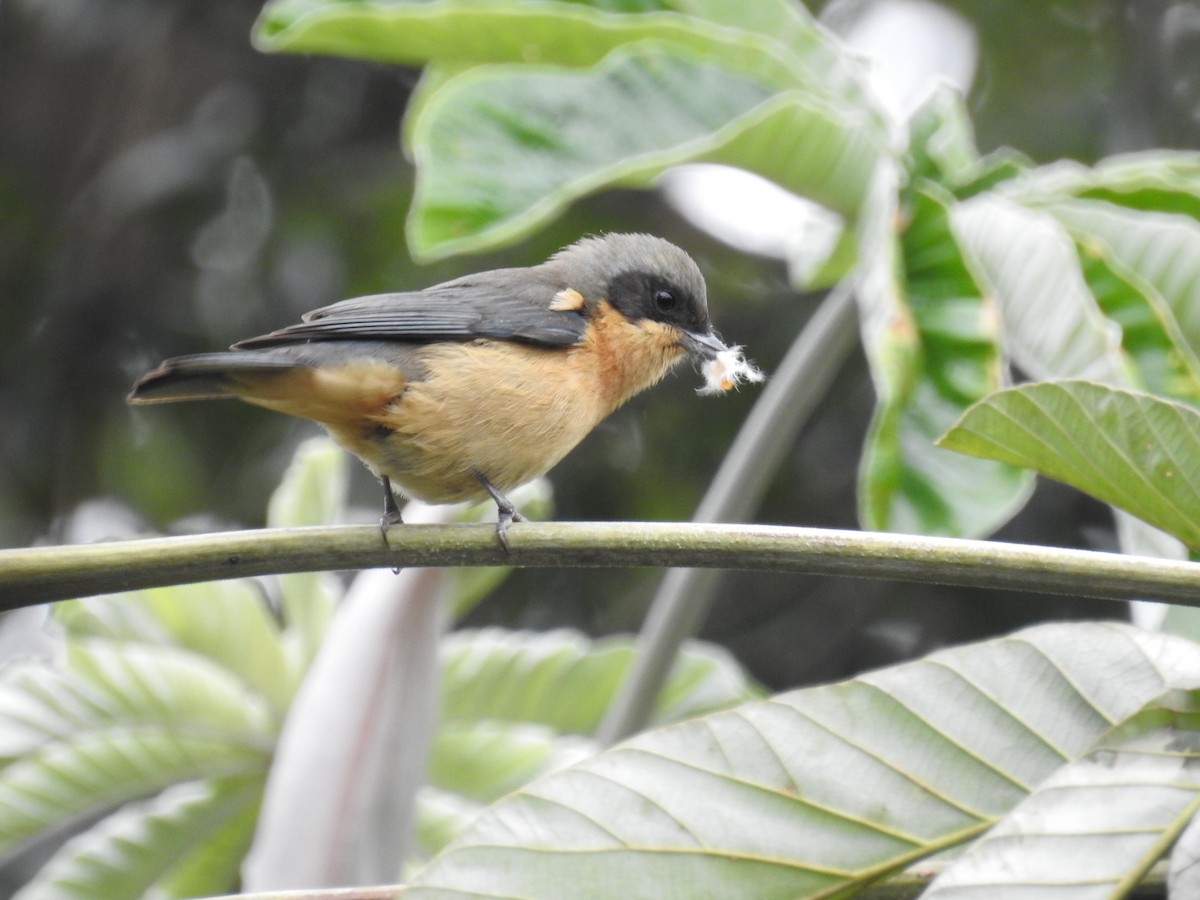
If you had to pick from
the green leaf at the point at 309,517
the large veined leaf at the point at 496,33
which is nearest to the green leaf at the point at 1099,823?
the large veined leaf at the point at 496,33

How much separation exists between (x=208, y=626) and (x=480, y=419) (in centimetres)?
84

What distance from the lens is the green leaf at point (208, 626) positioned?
306 centimetres

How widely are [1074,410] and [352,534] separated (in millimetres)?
848

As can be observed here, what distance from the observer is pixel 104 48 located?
6117 millimetres

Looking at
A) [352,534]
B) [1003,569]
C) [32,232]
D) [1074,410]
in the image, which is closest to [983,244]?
[1074,410]

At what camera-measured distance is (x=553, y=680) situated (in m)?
3.34

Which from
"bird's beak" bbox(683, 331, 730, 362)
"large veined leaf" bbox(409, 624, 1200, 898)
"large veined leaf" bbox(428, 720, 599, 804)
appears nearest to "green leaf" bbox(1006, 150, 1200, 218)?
"bird's beak" bbox(683, 331, 730, 362)

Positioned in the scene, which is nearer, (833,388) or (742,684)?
(742,684)

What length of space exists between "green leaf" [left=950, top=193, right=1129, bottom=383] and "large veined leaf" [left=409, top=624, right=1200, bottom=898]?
754 millimetres

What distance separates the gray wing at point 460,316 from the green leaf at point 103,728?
791 mm

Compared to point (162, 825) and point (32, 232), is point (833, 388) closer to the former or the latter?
point (32, 232)

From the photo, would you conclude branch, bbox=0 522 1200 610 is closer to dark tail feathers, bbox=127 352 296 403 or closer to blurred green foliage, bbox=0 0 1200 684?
dark tail feathers, bbox=127 352 296 403

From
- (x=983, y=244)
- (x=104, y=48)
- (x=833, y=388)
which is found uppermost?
(x=104, y=48)

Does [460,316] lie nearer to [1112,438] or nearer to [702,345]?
[702,345]
